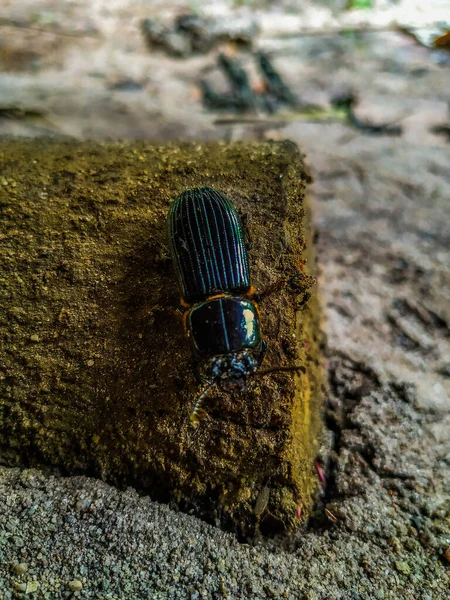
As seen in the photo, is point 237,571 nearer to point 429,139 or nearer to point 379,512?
point 379,512

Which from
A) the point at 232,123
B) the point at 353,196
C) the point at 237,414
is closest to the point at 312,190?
the point at 353,196

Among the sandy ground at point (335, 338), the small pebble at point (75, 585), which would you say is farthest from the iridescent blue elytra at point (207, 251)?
the small pebble at point (75, 585)

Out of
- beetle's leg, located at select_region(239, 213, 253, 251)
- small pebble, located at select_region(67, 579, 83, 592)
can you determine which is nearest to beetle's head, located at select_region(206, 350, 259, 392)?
beetle's leg, located at select_region(239, 213, 253, 251)

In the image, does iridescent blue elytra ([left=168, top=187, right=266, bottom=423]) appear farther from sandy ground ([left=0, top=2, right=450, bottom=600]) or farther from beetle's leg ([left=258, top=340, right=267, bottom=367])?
sandy ground ([left=0, top=2, right=450, bottom=600])

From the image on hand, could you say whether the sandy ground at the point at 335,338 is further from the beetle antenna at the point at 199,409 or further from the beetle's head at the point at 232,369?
the beetle's head at the point at 232,369

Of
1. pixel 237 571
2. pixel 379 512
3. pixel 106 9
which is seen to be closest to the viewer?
pixel 237 571

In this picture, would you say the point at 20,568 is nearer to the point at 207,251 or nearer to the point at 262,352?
the point at 262,352

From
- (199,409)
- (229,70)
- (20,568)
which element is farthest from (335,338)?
(229,70)
